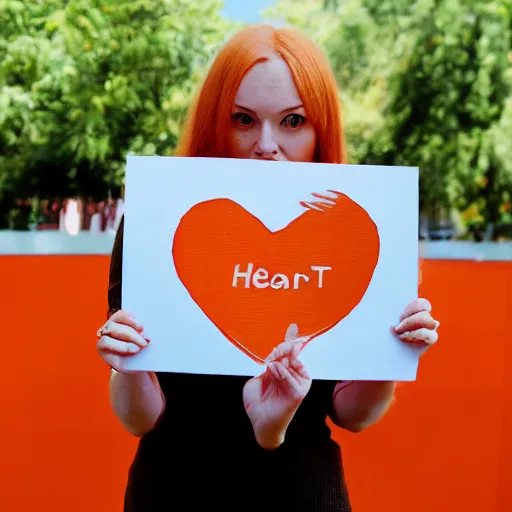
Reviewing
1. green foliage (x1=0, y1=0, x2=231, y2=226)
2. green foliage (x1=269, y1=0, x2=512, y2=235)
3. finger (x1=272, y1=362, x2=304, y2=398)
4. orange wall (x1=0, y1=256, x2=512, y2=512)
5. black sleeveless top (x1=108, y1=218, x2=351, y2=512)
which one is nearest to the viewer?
finger (x1=272, y1=362, x2=304, y2=398)

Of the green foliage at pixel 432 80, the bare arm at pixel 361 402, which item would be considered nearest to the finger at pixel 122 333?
the bare arm at pixel 361 402

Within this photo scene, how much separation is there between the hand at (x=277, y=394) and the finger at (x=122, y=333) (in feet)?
0.60

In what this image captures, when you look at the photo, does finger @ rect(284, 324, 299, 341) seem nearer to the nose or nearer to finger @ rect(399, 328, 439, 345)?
finger @ rect(399, 328, 439, 345)

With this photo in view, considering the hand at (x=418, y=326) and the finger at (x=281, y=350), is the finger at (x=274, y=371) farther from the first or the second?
the hand at (x=418, y=326)

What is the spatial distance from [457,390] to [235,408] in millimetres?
1662

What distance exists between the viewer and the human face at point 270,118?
1.11 metres

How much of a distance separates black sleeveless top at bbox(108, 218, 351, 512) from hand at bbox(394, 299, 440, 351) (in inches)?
7.2

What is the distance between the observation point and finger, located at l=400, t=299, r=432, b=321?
40.2 inches

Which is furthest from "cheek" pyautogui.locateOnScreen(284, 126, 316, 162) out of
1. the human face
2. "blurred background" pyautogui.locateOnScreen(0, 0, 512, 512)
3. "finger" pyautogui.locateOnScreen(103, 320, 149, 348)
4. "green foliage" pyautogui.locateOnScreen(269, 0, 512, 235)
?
"green foliage" pyautogui.locateOnScreen(269, 0, 512, 235)

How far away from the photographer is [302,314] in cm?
104

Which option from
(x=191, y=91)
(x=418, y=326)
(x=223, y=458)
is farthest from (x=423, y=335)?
(x=191, y=91)

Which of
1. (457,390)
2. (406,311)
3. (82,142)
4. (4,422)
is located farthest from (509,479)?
(82,142)

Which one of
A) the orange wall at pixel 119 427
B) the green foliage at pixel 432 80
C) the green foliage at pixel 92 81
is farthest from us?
the green foliage at pixel 432 80

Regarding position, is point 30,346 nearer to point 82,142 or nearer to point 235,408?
point 235,408
